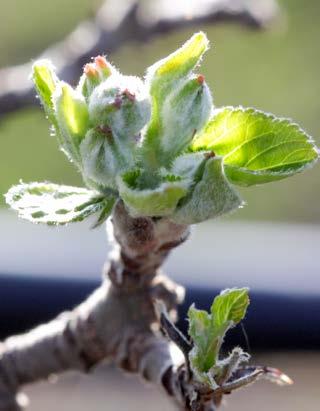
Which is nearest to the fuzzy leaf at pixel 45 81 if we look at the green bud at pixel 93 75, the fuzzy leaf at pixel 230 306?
the green bud at pixel 93 75

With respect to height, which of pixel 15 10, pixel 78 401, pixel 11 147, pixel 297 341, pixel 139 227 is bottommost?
pixel 78 401

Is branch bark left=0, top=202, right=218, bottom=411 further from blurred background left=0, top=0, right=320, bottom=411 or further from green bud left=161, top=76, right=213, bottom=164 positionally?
blurred background left=0, top=0, right=320, bottom=411

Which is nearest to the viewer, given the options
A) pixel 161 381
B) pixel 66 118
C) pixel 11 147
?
pixel 66 118

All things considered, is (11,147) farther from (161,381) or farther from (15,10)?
(161,381)

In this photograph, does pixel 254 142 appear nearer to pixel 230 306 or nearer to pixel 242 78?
pixel 230 306

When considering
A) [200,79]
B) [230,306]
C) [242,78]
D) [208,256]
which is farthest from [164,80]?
[242,78]

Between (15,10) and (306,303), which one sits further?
(15,10)

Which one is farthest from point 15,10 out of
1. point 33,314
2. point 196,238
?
point 33,314
